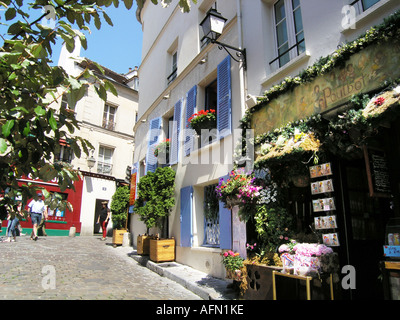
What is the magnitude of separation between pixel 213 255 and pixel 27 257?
505 cm

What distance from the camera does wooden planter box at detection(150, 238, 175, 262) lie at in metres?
7.62

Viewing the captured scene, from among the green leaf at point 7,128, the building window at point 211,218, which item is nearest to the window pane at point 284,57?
the building window at point 211,218

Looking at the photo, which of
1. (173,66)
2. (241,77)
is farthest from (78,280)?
(173,66)

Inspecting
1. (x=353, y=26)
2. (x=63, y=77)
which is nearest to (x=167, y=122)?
(x=353, y=26)

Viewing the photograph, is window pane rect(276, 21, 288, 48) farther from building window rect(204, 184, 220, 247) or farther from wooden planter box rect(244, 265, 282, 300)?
wooden planter box rect(244, 265, 282, 300)

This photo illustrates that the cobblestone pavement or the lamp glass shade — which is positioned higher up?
the lamp glass shade

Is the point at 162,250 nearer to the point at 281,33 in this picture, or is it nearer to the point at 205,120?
the point at 205,120

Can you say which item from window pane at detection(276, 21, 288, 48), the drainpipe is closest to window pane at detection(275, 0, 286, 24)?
window pane at detection(276, 21, 288, 48)

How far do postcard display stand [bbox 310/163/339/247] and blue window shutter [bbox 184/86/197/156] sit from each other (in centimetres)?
425

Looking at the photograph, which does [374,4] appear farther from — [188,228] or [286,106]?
[188,228]

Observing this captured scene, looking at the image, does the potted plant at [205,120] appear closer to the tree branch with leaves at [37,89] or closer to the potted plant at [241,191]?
the potted plant at [241,191]

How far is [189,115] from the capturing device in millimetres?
8070

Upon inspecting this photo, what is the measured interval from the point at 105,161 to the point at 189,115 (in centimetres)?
1240
